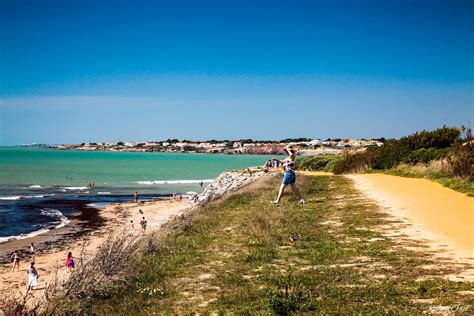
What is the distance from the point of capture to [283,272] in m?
6.95

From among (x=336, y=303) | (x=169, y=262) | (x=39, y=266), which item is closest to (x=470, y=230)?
(x=336, y=303)

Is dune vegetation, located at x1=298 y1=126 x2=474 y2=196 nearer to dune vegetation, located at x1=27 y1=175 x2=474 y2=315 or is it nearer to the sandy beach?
dune vegetation, located at x1=27 y1=175 x2=474 y2=315

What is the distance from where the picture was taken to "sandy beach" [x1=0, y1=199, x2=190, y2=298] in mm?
17156

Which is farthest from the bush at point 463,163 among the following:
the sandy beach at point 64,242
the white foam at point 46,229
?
the white foam at point 46,229

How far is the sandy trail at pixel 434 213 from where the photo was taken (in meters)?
7.75

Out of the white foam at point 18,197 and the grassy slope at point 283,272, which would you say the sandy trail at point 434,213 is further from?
the white foam at point 18,197

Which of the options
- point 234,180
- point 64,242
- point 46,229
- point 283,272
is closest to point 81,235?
point 64,242

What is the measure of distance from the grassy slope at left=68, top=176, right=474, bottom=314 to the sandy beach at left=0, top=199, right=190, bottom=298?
2.92 metres

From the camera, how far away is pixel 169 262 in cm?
823

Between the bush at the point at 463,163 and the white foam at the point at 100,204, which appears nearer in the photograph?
the bush at the point at 463,163

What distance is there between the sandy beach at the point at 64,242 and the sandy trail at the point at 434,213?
710cm

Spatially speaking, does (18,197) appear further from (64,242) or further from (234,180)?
(234,180)

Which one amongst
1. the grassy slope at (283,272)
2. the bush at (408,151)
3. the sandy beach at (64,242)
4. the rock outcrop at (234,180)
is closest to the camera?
the grassy slope at (283,272)

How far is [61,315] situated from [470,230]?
308 inches
